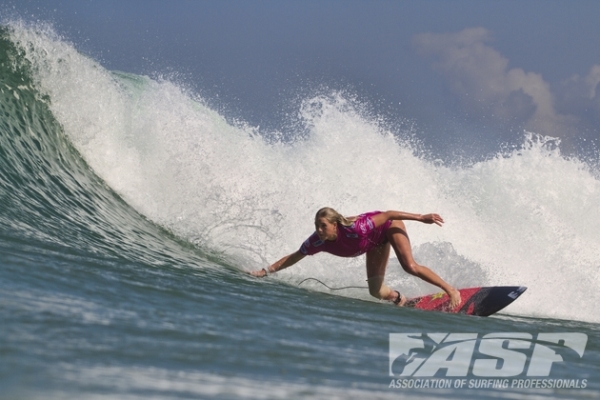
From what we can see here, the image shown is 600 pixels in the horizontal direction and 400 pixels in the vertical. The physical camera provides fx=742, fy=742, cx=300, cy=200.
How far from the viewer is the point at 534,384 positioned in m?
3.82

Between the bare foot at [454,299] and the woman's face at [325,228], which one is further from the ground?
the woman's face at [325,228]

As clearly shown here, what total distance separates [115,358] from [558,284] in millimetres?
7719

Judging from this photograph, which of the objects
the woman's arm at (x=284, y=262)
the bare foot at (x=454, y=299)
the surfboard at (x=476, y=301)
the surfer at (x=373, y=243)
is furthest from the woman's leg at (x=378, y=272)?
the woman's arm at (x=284, y=262)

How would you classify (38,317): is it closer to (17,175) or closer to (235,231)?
(17,175)

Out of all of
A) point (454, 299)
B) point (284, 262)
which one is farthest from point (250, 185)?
point (454, 299)

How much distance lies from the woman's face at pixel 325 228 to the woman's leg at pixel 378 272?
66 centimetres

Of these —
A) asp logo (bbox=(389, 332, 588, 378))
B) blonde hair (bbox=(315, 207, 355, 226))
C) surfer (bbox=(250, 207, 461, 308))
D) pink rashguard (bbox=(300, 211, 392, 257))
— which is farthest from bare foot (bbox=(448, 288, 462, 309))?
asp logo (bbox=(389, 332, 588, 378))

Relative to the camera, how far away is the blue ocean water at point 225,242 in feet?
11.3

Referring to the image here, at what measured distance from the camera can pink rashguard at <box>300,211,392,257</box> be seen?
7.44 meters

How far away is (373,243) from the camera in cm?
768

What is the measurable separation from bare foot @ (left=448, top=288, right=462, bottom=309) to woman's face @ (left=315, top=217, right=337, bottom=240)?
128cm

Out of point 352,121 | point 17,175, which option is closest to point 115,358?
point 17,175

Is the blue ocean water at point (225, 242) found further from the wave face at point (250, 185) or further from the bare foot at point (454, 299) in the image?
the bare foot at point (454, 299)

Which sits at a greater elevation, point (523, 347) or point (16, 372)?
point (523, 347)
